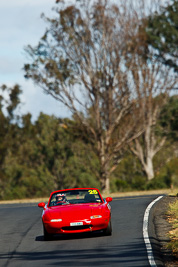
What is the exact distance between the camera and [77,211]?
13180 millimetres

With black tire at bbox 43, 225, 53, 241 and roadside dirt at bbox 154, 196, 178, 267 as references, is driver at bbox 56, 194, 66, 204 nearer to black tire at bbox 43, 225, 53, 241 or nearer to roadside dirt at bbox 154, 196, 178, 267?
black tire at bbox 43, 225, 53, 241

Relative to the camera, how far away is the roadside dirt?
970 centimetres

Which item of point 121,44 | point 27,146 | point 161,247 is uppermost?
point 121,44

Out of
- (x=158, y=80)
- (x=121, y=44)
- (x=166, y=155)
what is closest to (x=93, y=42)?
(x=121, y=44)

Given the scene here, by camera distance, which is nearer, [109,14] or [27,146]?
[109,14]

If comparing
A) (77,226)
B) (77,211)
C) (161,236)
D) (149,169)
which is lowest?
(161,236)

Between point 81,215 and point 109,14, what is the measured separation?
37.2m

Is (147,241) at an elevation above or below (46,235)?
below

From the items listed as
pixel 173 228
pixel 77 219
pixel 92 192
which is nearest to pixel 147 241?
pixel 77 219

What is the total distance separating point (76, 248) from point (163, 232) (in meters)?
2.70

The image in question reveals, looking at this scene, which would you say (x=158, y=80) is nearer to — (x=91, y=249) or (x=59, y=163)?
(x=59, y=163)

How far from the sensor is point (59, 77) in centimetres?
4812

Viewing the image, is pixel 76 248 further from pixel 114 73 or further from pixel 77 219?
pixel 114 73

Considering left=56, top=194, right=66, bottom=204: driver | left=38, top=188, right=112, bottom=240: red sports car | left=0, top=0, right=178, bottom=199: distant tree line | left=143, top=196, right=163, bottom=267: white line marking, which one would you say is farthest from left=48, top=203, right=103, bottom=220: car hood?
left=0, top=0, right=178, bottom=199: distant tree line
